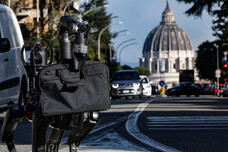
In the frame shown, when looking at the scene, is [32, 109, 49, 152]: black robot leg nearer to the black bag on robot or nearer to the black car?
the black bag on robot

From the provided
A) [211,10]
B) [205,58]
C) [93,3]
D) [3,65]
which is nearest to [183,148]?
[3,65]

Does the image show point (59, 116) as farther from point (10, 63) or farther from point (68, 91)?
point (10, 63)

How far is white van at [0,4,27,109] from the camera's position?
11.2 m

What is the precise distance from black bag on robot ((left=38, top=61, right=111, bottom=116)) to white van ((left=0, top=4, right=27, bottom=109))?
7438 mm

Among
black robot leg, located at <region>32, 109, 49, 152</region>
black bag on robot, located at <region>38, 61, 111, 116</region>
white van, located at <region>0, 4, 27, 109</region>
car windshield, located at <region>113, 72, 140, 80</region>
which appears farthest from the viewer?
car windshield, located at <region>113, 72, 140, 80</region>

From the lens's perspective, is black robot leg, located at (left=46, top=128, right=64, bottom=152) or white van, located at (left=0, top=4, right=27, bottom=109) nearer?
black robot leg, located at (left=46, top=128, right=64, bottom=152)

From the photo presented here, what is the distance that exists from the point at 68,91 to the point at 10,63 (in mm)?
7909

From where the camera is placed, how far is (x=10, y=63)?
11492mm

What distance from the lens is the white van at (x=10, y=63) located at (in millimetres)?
11195

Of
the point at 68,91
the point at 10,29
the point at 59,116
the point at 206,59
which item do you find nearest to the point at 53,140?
the point at 59,116

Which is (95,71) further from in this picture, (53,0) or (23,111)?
(53,0)

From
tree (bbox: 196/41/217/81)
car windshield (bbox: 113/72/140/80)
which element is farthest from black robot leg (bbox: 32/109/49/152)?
tree (bbox: 196/41/217/81)

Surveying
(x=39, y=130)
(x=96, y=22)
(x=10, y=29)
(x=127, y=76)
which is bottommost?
(x=127, y=76)

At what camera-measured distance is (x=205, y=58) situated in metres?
97.3
